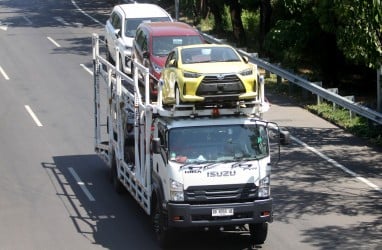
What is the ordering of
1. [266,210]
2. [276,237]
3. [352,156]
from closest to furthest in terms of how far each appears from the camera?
[266,210], [276,237], [352,156]

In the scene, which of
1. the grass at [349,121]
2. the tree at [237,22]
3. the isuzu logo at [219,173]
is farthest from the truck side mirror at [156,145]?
the tree at [237,22]

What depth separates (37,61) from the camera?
35.8 m

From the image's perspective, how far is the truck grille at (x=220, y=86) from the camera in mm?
15891

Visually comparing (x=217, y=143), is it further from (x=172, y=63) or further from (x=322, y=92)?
(x=322, y=92)

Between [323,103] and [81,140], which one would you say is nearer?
[81,140]

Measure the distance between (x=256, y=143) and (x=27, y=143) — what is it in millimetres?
10441

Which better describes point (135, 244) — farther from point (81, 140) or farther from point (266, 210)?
point (81, 140)

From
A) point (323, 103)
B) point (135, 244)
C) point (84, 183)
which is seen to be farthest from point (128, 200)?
point (323, 103)

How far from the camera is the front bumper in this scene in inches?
594

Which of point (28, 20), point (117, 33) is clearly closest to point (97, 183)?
point (117, 33)

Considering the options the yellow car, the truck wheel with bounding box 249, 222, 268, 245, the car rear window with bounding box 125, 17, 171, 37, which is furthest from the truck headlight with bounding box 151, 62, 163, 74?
the truck wheel with bounding box 249, 222, 268, 245

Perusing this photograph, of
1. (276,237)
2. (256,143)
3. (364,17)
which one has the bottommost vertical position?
(276,237)

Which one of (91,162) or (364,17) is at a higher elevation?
(364,17)

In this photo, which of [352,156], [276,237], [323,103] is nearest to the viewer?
[276,237]
